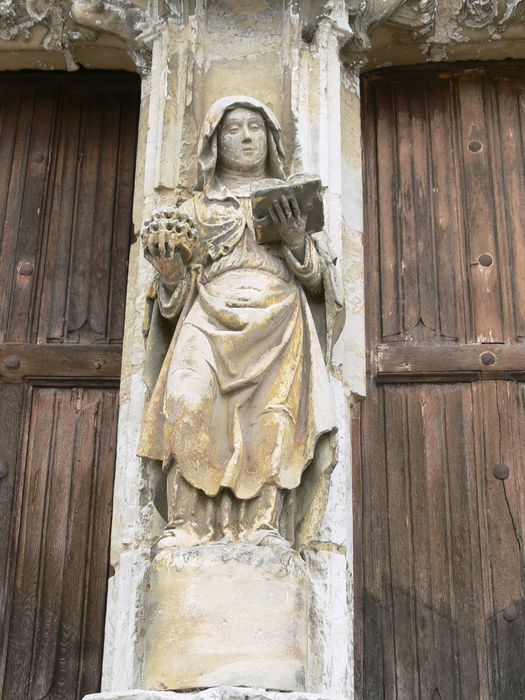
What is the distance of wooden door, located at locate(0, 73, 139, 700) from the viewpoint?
5.45m

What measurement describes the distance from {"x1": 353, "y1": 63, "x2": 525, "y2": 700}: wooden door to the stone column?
494mm

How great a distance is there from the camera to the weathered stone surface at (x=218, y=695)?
Answer: 3896 millimetres

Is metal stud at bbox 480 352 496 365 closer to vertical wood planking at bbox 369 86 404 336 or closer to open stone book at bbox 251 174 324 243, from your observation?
vertical wood planking at bbox 369 86 404 336

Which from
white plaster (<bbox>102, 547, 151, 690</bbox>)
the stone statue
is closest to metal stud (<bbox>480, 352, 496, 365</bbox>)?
the stone statue

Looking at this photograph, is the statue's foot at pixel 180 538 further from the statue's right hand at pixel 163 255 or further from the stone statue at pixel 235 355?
the statue's right hand at pixel 163 255

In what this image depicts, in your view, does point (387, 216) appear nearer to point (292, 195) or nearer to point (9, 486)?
point (292, 195)

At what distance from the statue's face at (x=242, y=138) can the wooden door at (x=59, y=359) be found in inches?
50.1

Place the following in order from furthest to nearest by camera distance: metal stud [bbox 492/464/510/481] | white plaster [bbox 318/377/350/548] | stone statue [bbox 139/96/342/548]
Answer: metal stud [bbox 492/464/510/481]
white plaster [bbox 318/377/350/548]
stone statue [bbox 139/96/342/548]

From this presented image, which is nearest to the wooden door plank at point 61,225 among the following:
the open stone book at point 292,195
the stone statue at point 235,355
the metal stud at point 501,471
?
the stone statue at point 235,355

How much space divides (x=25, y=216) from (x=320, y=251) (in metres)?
2.03

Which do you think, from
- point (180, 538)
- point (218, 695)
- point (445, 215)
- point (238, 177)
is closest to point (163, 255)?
point (238, 177)

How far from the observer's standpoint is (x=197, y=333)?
4668mm

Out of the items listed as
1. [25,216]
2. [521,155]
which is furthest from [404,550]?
[25,216]

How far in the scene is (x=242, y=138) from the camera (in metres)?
5.09
